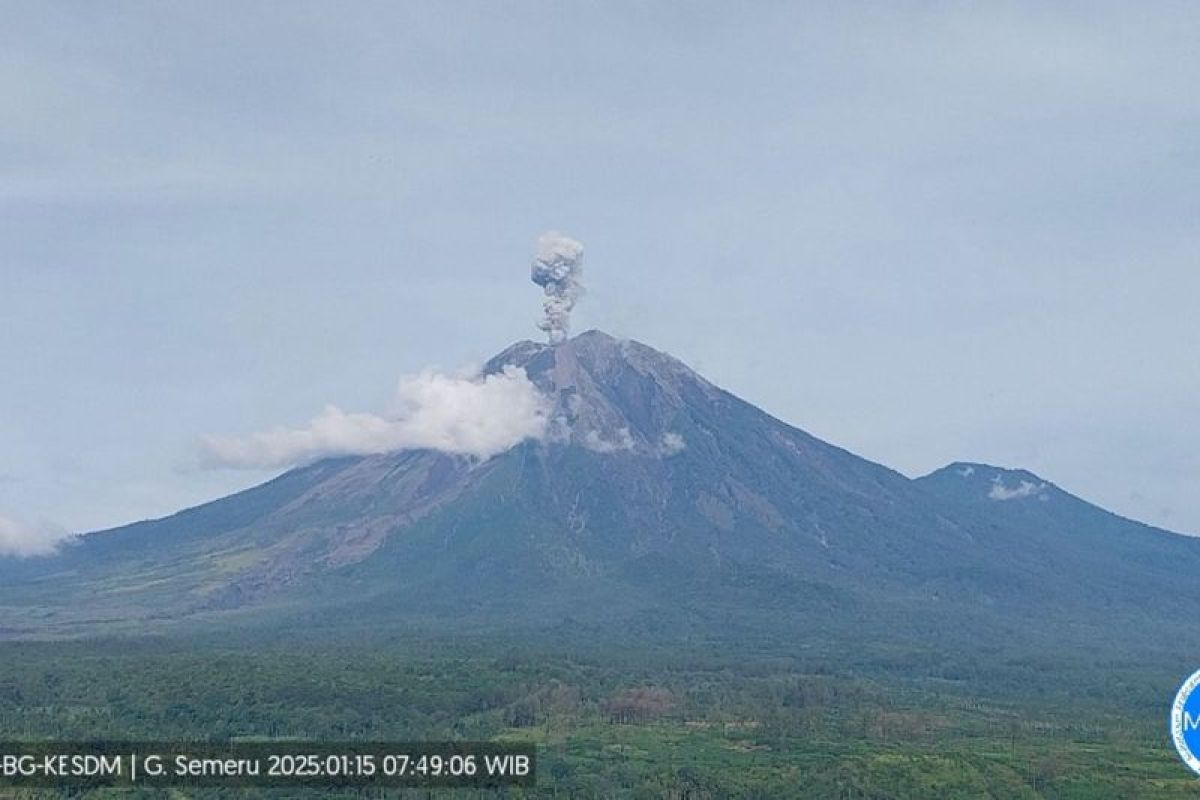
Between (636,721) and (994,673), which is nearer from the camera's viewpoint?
(636,721)

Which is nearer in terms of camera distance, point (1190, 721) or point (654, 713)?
point (1190, 721)

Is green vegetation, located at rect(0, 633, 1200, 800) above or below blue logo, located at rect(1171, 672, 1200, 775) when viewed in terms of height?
below

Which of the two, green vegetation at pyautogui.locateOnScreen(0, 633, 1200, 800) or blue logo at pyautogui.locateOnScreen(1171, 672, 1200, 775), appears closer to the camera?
blue logo at pyautogui.locateOnScreen(1171, 672, 1200, 775)

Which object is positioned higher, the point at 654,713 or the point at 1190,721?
the point at 1190,721

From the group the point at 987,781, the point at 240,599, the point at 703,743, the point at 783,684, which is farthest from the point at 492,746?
the point at 240,599

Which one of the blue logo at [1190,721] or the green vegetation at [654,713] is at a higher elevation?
the blue logo at [1190,721]

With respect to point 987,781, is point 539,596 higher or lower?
higher

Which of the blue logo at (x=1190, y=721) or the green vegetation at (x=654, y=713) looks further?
the green vegetation at (x=654, y=713)

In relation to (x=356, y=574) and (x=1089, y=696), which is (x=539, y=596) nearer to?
(x=356, y=574)
